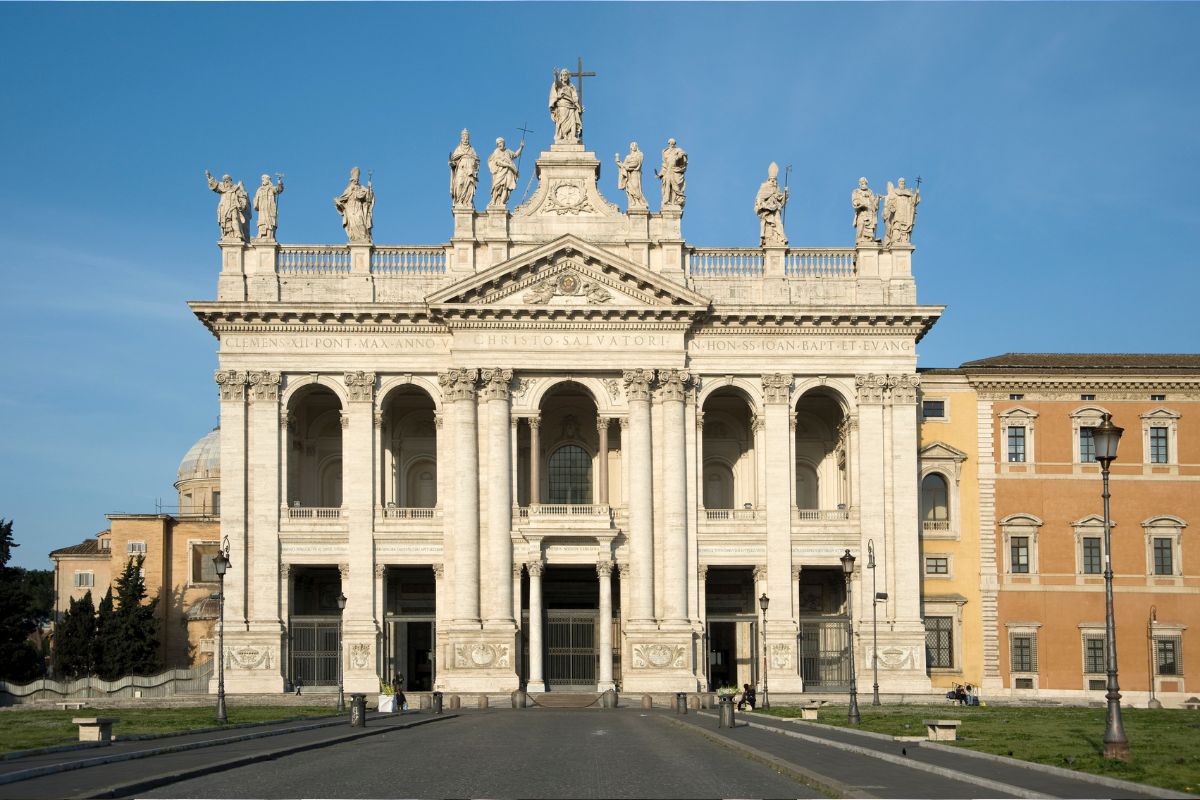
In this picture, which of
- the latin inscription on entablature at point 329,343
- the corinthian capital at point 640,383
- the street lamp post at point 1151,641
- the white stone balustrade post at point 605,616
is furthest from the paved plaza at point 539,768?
the street lamp post at point 1151,641

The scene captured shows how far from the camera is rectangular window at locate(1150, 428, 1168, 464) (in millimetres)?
68125

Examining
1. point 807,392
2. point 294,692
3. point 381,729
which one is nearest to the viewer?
point 381,729

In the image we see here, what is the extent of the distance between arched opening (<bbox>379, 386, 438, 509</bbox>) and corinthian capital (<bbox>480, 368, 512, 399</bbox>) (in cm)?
550

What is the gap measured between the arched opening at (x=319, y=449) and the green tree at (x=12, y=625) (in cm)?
1720

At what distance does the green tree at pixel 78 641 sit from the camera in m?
81.2

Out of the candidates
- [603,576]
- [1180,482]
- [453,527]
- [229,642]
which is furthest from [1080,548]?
[229,642]

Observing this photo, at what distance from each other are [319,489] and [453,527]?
8403mm

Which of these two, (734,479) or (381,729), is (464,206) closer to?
(734,479)

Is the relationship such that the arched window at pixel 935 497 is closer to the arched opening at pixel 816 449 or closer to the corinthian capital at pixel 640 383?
the arched opening at pixel 816 449

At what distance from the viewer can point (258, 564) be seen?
63.7 meters

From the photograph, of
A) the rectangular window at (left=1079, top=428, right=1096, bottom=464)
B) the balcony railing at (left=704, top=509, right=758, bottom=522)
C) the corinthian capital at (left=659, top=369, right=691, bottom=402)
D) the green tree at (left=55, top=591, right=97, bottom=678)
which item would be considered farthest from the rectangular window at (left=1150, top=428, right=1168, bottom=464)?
the green tree at (left=55, top=591, right=97, bottom=678)

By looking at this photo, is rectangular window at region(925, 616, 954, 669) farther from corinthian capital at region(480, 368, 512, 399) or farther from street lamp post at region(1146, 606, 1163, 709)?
corinthian capital at region(480, 368, 512, 399)

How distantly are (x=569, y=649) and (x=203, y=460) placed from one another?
50489mm

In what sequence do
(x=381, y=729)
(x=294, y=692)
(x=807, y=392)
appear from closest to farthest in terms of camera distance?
(x=381, y=729) → (x=294, y=692) → (x=807, y=392)
